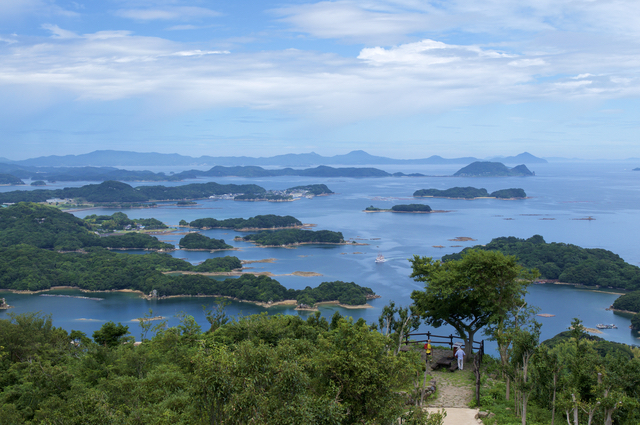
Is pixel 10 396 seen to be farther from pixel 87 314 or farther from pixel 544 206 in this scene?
pixel 544 206

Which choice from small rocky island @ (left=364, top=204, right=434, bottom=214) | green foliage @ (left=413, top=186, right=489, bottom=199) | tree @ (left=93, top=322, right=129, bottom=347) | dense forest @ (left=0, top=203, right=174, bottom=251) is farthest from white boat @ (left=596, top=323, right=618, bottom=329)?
green foliage @ (left=413, top=186, right=489, bottom=199)

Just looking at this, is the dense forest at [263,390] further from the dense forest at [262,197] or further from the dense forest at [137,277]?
the dense forest at [262,197]

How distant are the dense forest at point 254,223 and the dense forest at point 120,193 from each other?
149ft

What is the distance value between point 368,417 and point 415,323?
5.13 meters

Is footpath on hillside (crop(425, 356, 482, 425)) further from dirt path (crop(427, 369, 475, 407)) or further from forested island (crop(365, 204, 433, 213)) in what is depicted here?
forested island (crop(365, 204, 433, 213))

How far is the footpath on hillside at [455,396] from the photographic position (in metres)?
8.62

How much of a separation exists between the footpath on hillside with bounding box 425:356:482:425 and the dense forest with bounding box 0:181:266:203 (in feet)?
386

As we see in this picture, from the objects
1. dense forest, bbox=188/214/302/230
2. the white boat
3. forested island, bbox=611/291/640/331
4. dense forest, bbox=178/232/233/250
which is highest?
dense forest, bbox=188/214/302/230

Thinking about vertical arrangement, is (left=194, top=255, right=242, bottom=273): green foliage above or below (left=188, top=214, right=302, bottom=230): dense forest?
below

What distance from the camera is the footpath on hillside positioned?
8.62 m

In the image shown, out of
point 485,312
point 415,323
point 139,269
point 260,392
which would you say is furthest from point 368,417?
point 139,269

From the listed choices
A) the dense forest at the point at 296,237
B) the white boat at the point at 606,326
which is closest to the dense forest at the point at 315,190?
the dense forest at the point at 296,237

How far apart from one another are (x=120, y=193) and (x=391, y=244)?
84.0 m

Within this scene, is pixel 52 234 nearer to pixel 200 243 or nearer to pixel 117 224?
pixel 117 224
